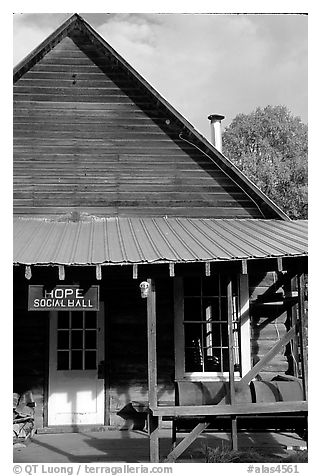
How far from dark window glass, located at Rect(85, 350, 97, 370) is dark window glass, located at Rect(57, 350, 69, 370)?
1.12 ft

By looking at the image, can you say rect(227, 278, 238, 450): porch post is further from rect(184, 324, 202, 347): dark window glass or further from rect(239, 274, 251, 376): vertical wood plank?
rect(184, 324, 202, 347): dark window glass

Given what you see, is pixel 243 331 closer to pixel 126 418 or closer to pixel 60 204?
pixel 126 418

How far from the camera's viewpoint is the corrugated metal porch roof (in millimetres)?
7637

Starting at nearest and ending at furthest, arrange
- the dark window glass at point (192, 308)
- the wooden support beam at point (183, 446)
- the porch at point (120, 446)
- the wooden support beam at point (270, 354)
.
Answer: the wooden support beam at point (183, 446) < the wooden support beam at point (270, 354) < the porch at point (120, 446) < the dark window glass at point (192, 308)

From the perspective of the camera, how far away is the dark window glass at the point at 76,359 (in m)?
10.1

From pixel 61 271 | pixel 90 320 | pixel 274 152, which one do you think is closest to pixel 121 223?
pixel 90 320

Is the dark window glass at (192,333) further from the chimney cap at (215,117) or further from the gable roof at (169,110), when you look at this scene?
the chimney cap at (215,117)

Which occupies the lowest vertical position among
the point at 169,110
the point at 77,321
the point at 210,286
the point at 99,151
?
the point at 77,321

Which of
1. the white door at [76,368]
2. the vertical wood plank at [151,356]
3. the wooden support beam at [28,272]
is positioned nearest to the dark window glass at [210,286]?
the white door at [76,368]

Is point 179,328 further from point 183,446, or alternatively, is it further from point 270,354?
point 183,446

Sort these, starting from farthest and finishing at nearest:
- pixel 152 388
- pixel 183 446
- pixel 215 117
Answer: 1. pixel 215 117
2. pixel 183 446
3. pixel 152 388

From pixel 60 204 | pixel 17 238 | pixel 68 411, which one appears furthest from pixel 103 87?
pixel 68 411

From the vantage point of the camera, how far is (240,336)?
10172 millimetres

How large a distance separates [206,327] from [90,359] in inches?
83.9
